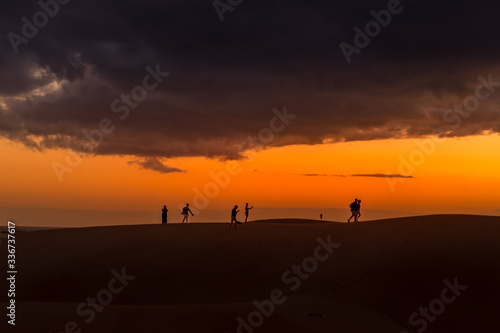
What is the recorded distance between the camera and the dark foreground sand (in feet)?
45.5

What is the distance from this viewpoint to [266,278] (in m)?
21.0

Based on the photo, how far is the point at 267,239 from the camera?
25969 mm

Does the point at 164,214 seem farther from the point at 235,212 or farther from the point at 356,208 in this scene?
the point at 356,208

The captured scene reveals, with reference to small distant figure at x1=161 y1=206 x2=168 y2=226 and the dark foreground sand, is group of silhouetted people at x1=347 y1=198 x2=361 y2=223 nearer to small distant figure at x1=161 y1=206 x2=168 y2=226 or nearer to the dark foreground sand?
the dark foreground sand

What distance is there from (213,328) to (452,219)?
18043mm

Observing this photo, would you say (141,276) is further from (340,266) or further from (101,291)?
(340,266)

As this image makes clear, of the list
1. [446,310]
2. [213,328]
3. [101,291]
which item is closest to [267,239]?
[101,291]

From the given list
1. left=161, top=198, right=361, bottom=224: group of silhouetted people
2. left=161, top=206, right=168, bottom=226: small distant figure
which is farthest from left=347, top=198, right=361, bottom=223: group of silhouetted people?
left=161, top=206, right=168, bottom=226: small distant figure

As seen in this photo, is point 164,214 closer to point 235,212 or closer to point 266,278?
point 235,212

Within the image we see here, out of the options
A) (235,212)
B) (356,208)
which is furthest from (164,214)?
(356,208)

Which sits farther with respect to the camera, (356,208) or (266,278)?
(356,208)

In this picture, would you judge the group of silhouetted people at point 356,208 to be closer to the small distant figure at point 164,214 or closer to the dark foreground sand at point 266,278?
the dark foreground sand at point 266,278

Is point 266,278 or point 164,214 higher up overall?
point 164,214

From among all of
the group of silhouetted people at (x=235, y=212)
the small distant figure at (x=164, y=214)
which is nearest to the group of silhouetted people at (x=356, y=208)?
the group of silhouetted people at (x=235, y=212)
